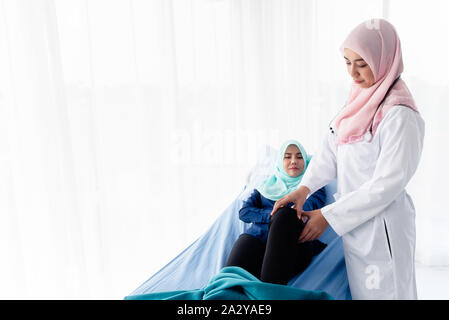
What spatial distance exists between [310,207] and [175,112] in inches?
40.7

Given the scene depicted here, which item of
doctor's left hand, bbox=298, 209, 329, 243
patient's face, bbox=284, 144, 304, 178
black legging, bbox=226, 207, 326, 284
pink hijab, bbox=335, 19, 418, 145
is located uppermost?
pink hijab, bbox=335, 19, 418, 145

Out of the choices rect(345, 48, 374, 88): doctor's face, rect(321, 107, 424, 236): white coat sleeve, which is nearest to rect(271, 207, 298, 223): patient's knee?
rect(321, 107, 424, 236): white coat sleeve

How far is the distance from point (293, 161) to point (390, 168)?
2.87 feet

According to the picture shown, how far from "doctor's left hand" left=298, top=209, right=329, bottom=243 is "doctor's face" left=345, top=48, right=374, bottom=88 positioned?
1.66 ft

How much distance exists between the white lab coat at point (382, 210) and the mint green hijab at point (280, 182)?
666 millimetres

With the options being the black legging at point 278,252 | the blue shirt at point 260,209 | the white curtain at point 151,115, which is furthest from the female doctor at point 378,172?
the white curtain at point 151,115

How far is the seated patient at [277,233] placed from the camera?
140 centimetres

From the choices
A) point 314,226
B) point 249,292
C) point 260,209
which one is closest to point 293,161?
point 260,209

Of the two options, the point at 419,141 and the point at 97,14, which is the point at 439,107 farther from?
the point at 97,14

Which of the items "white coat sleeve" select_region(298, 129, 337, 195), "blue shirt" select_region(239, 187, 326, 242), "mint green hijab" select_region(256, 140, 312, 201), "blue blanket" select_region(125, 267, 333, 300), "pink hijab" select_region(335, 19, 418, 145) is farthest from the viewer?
"mint green hijab" select_region(256, 140, 312, 201)

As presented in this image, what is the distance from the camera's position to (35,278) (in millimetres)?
1488

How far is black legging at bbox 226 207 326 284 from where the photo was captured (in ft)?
4.52

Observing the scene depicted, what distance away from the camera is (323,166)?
154 centimetres

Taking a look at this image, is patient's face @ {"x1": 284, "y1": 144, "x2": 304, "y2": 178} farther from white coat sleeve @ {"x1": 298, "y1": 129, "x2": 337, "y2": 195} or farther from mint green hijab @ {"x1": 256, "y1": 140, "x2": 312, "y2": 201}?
white coat sleeve @ {"x1": 298, "y1": 129, "x2": 337, "y2": 195}
